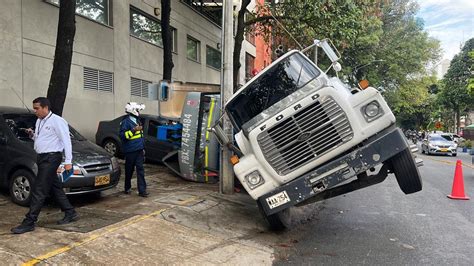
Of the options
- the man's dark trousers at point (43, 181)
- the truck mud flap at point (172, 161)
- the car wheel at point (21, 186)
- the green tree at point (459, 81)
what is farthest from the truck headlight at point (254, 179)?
the green tree at point (459, 81)

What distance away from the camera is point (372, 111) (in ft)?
19.4

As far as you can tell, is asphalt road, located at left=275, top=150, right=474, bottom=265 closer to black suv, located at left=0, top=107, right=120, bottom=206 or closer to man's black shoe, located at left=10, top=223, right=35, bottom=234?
man's black shoe, located at left=10, top=223, right=35, bottom=234

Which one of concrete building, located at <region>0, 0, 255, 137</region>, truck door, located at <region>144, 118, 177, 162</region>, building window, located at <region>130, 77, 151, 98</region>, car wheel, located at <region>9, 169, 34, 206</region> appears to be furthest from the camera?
building window, located at <region>130, 77, 151, 98</region>

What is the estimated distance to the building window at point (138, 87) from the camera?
57.5 feet

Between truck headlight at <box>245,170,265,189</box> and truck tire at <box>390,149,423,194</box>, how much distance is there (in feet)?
6.09

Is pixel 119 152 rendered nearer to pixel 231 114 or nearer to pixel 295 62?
pixel 231 114

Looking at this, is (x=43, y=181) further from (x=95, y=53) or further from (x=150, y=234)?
(x=95, y=53)

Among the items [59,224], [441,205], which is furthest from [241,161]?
[441,205]

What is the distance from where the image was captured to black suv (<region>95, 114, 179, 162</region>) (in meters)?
12.2

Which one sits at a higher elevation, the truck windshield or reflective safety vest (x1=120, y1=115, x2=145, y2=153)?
the truck windshield

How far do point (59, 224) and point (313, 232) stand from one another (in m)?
3.78

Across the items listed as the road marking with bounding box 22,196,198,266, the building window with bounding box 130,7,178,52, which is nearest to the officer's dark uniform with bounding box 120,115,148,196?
the road marking with bounding box 22,196,198,266

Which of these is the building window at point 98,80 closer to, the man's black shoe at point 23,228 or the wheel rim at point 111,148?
the wheel rim at point 111,148

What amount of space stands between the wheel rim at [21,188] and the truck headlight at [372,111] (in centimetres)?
530
